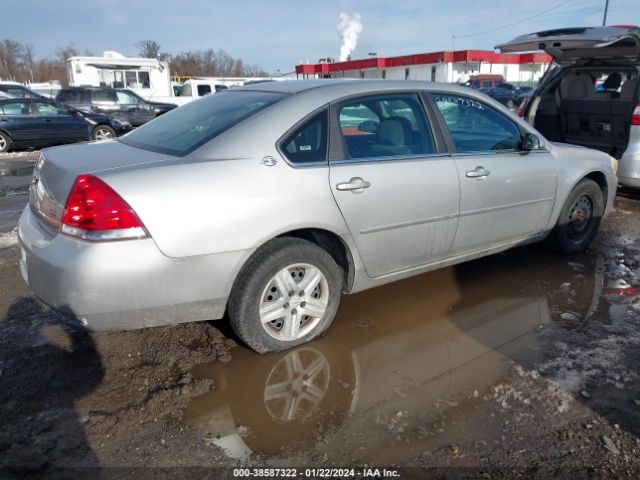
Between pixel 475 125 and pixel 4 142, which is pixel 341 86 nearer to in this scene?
pixel 475 125

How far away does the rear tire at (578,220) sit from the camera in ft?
15.7

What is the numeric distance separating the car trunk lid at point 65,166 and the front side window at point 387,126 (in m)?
1.24

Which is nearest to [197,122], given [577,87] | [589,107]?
[589,107]

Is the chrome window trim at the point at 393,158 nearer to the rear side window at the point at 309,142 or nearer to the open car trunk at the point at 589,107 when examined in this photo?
the rear side window at the point at 309,142

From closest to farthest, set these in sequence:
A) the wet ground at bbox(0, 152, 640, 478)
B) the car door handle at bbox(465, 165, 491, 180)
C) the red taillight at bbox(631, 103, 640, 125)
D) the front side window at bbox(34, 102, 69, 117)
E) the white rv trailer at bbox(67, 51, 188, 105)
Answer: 1. the wet ground at bbox(0, 152, 640, 478)
2. the car door handle at bbox(465, 165, 491, 180)
3. the red taillight at bbox(631, 103, 640, 125)
4. the front side window at bbox(34, 102, 69, 117)
5. the white rv trailer at bbox(67, 51, 188, 105)

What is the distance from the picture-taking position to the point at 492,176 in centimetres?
390

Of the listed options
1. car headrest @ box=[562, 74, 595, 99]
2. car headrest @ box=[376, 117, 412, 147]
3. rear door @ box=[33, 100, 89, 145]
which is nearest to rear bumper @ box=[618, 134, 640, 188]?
car headrest @ box=[562, 74, 595, 99]

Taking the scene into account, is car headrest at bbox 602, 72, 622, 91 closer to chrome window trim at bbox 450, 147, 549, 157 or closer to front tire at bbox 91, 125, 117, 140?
chrome window trim at bbox 450, 147, 549, 157

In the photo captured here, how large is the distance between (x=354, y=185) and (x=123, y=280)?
142cm

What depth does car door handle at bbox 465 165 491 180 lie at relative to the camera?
3.75m

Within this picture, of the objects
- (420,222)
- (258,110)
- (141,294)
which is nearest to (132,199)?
(141,294)

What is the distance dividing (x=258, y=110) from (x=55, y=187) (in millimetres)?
1211

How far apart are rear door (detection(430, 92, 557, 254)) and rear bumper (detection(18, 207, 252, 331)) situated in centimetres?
181

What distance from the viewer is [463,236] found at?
12.6 ft
